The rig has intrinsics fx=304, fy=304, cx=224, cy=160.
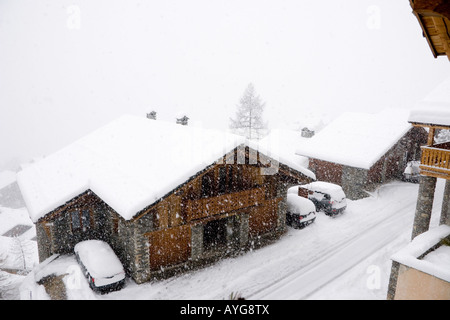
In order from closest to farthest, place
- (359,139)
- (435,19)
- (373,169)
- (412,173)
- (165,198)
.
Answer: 1. (435,19)
2. (165,198)
3. (373,169)
4. (359,139)
5. (412,173)

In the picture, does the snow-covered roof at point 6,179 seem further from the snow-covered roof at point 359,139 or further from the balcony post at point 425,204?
the balcony post at point 425,204

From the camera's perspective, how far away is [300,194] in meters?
20.6

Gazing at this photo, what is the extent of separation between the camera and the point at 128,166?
15.5 m

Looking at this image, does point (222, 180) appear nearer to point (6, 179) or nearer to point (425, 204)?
point (425, 204)

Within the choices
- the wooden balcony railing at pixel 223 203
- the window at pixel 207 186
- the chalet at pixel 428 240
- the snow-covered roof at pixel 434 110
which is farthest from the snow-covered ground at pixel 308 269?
the snow-covered roof at pixel 434 110

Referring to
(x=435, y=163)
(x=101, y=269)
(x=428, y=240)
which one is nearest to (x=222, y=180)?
(x=101, y=269)

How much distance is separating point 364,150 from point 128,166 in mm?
18058

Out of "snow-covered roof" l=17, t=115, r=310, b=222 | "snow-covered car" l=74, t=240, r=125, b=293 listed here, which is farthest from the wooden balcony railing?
"snow-covered car" l=74, t=240, r=125, b=293

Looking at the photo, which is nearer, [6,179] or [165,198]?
[165,198]

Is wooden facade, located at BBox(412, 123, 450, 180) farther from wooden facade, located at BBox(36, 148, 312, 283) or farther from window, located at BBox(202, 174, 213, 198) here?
window, located at BBox(202, 174, 213, 198)

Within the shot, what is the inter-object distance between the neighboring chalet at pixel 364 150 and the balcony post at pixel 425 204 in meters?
7.93

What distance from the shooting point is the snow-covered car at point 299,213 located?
18188 millimetres

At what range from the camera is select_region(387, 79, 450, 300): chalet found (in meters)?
9.73

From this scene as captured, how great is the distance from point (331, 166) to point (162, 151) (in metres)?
15.8
